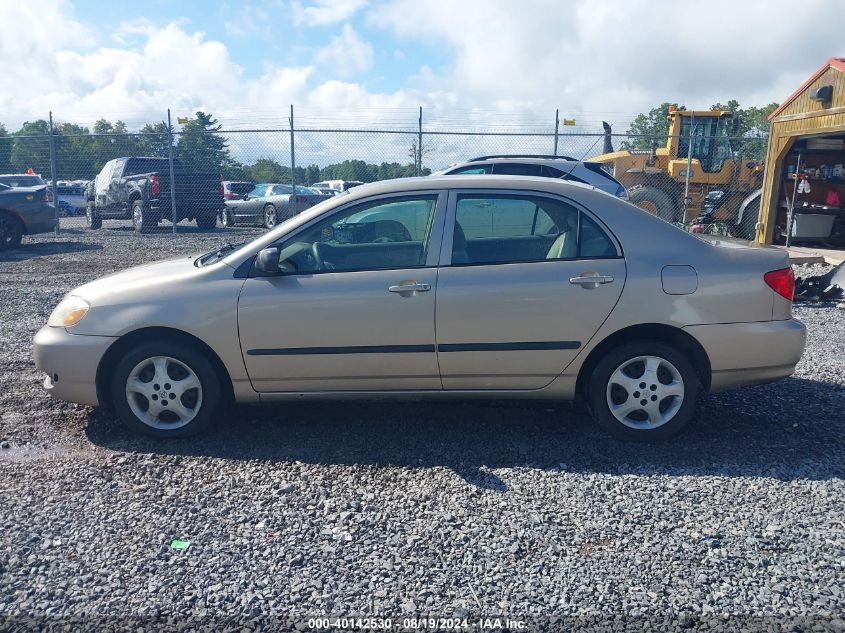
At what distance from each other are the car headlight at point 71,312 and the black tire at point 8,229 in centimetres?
1141

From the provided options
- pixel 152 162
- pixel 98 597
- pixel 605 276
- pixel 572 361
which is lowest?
pixel 98 597

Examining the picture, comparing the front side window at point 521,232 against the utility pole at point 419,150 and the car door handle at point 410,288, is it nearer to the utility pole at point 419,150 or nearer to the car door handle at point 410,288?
the car door handle at point 410,288

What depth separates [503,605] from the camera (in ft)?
9.22

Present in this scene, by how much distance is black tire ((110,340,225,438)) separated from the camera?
4.36 meters

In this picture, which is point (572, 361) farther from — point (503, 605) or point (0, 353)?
point (0, 353)

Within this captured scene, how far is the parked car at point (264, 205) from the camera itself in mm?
20672

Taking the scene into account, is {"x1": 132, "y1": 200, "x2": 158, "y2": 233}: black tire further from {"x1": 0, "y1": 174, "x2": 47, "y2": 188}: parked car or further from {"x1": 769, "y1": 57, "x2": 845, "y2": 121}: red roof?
{"x1": 769, "y1": 57, "x2": 845, "y2": 121}: red roof

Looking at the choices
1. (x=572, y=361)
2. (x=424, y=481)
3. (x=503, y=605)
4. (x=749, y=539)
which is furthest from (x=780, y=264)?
(x=503, y=605)

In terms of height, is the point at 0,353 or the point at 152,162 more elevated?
the point at 152,162

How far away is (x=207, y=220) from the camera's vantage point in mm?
18500

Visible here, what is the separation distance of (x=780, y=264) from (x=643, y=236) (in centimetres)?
87

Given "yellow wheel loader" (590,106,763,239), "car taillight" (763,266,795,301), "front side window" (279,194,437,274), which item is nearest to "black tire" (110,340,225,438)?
"front side window" (279,194,437,274)

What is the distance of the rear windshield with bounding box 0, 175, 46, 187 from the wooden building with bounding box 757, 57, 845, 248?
15.8 metres

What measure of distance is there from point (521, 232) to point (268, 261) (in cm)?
158
